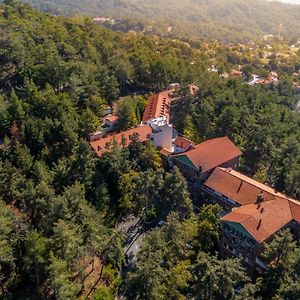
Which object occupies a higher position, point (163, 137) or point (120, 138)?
point (120, 138)

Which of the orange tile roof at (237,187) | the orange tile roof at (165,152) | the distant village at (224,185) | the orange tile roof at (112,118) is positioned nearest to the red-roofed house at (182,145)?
the distant village at (224,185)

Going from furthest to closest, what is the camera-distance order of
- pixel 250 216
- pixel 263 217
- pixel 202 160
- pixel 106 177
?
1. pixel 202 160
2. pixel 106 177
3. pixel 263 217
4. pixel 250 216

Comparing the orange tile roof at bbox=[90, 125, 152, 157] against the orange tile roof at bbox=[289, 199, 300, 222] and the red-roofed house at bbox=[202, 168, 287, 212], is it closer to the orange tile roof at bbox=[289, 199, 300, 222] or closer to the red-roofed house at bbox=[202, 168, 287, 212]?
the red-roofed house at bbox=[202, 168, 287, 212]

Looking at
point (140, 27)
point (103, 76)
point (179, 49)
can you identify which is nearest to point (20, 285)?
point (103, 76)

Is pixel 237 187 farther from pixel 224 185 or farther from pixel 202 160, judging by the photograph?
pixel 202 160

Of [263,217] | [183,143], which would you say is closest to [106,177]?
[183,143]

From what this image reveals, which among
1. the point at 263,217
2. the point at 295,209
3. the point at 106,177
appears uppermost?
the point at 263,217
